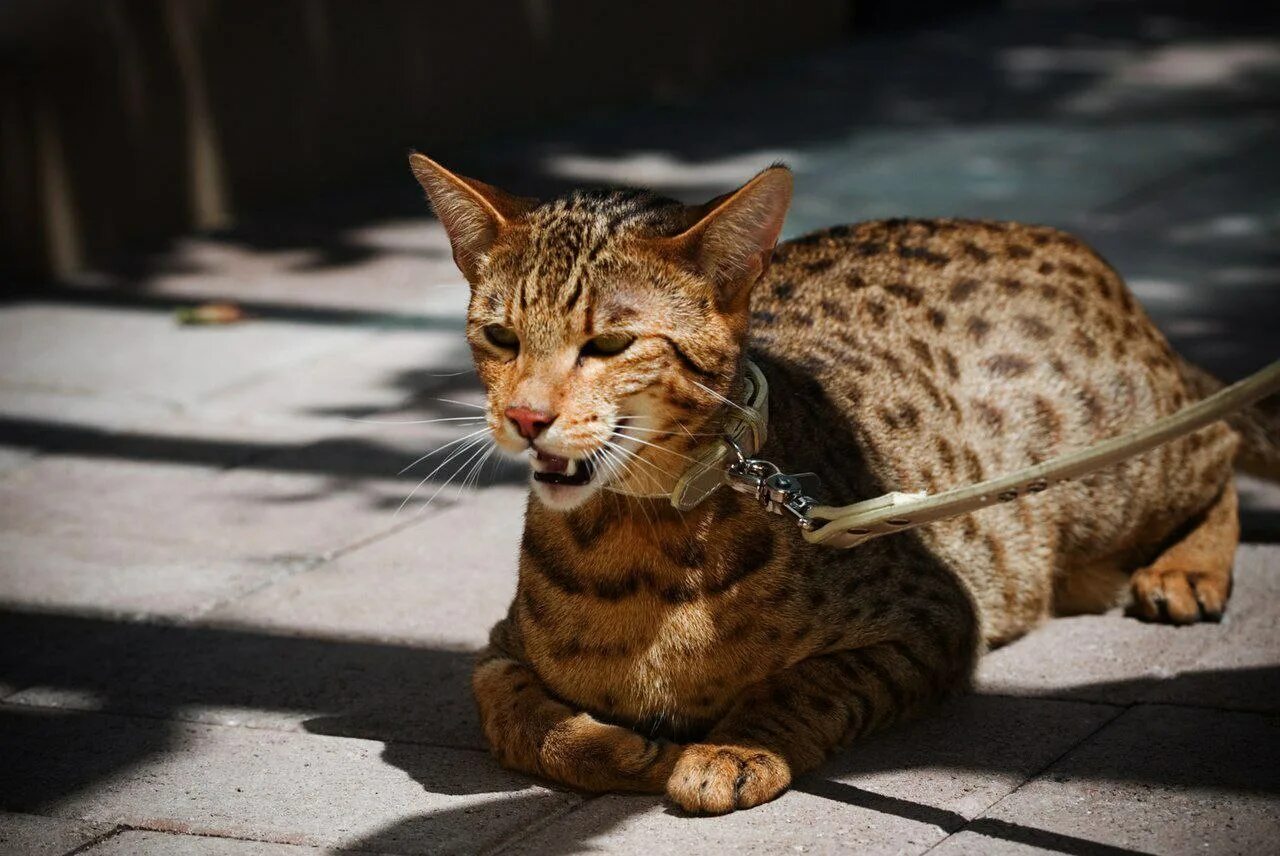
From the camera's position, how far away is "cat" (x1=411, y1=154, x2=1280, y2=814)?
3.92m

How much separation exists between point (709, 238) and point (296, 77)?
6.63 m

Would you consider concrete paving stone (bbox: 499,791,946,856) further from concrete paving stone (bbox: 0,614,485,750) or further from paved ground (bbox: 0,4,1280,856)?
concrete paving stone (bbox: 0,614,485,750)

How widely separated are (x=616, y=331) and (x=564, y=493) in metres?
0.38

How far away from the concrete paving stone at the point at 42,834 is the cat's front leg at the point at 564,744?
3.09 feet

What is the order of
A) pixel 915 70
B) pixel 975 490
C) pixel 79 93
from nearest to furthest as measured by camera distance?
1. pixel 975 490
2. pixel 79 93
3. pixel 915 70

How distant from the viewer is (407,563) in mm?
5703

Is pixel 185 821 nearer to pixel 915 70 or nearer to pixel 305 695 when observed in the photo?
pixel 305 695

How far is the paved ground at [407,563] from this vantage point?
399 cm

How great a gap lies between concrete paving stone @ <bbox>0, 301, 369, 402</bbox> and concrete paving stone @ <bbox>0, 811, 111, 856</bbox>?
337 cm

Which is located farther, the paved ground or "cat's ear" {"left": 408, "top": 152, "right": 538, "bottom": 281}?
"cat's ear" {"left": 408, "top": 152, "right": 538, "bottom": 281}

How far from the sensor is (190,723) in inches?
182

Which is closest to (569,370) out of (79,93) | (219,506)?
(219,506)

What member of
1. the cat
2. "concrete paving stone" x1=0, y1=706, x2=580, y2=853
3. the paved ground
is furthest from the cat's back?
"concrete paving stone" x1=0, y1=706, x2=580, y2=853

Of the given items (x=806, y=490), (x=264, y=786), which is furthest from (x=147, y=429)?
(x=806, y=490)
